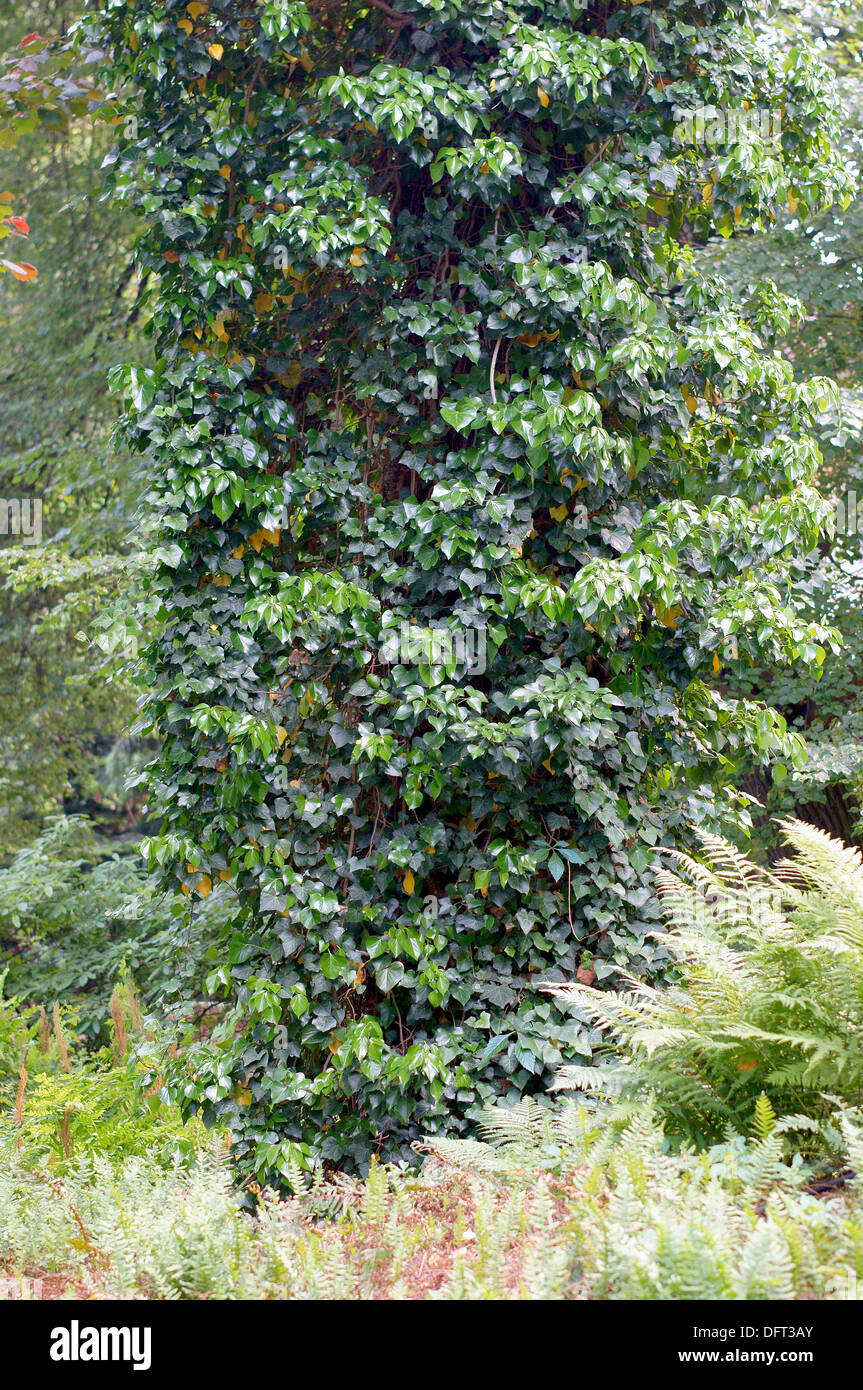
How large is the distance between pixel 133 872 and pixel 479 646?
591cm

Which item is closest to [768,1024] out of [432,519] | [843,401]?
[432,519]

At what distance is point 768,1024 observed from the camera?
2643mm

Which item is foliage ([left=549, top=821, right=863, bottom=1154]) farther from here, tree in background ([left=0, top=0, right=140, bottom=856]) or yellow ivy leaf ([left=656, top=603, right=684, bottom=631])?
tree in background ([left=0, top=0, right=140, bottom=856])

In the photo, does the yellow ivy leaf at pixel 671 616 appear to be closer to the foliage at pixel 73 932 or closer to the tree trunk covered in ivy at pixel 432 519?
the tree trunk covered in ivy at pixel 432 519

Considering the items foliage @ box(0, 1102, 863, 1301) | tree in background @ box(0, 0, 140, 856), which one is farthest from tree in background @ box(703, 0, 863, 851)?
tree in background @ box(0, 0, 140, 856)

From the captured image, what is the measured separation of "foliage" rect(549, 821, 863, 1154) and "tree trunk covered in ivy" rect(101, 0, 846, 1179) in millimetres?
898

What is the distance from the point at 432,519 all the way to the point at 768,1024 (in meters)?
2.15

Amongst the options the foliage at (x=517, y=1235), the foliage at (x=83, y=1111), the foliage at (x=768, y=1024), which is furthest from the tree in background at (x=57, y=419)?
the foliage at (x=768, y=1024)

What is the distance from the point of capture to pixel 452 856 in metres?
3.99

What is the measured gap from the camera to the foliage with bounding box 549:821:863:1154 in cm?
252

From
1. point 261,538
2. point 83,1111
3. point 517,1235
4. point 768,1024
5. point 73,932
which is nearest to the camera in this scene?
point 517,1235

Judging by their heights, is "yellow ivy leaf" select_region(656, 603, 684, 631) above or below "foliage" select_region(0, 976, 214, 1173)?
above

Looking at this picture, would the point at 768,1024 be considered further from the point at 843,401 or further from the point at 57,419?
the point at 57,419
